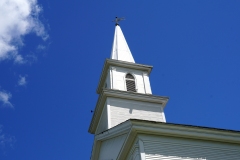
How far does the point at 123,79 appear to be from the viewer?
75.9 feet

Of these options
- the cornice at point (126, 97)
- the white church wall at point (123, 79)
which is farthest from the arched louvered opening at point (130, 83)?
the cornice at point (126, 97)

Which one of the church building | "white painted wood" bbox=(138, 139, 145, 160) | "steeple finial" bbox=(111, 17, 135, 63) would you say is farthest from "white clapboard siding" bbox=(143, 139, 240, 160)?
"steeple finial" bbox=(111, 17, 135, 63)

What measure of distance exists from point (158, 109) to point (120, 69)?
4802 millimetres

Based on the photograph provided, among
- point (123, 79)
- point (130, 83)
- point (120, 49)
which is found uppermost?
point (120, 49)

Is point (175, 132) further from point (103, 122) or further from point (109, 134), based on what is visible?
point (103, 122)

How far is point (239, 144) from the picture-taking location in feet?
47.7

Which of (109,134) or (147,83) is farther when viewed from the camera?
(147,83)

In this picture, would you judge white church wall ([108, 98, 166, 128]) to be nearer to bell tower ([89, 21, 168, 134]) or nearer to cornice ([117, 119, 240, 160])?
bell tower ([89, 21, 168, 134])

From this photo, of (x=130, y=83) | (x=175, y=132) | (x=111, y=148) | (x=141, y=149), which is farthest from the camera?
(x=130, y=83)

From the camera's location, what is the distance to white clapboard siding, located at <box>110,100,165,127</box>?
20.0 meters

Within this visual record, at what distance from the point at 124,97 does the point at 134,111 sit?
124 cm

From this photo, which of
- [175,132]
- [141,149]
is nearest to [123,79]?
[175,132]

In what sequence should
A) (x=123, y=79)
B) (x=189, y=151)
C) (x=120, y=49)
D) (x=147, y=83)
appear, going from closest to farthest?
1. (x=189, y=151)
2. (x=123, y=79)
3. (x=147, y=83)
4. (x=120, y=49)

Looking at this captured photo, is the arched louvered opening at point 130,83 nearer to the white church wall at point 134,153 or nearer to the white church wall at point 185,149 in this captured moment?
the white church wall at point 134,153
